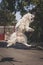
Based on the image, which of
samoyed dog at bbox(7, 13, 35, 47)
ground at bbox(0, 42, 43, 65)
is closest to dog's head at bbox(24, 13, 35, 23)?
samoyed dog at bbox(7, 13, 35, 47)

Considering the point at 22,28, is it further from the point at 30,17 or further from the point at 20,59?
the point at 20,59

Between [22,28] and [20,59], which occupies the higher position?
[22,28]

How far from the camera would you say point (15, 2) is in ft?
21.8

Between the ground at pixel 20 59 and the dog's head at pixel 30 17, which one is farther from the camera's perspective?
the ground at pixel 20 59

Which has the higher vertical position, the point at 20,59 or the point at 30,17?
the point at 30,17

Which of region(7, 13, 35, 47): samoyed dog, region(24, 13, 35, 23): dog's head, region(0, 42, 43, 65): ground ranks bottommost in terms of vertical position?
region(0, 42, 43, 65): ground

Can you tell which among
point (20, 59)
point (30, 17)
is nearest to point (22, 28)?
point (30, 17)

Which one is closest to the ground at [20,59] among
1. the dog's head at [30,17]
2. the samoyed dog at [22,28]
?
the samoyed dog at [22,28]

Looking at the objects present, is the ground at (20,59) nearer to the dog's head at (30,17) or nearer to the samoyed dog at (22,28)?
the samoyed dog at (22,28)

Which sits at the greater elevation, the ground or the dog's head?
the dog's head

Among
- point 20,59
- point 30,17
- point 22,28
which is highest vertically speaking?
point 30,17

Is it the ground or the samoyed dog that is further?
the ground

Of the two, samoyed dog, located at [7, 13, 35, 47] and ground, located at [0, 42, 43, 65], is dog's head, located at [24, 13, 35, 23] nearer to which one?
samoyed dog, located at [7, 13, 35, 47]

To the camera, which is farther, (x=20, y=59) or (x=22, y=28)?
(x=20, y=59)
